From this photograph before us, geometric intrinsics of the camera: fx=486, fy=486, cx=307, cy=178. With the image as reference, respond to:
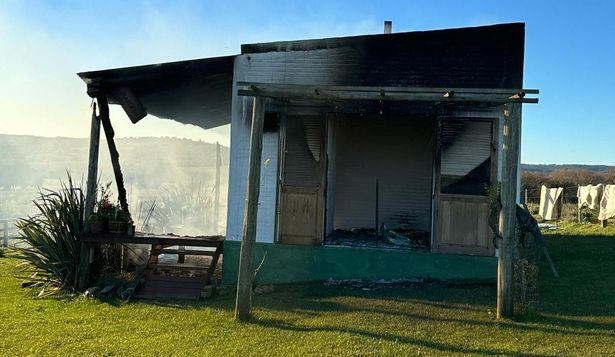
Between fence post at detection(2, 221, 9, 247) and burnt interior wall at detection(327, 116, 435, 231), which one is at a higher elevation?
burnt interior wall at detection(327, 116, 435, 231)

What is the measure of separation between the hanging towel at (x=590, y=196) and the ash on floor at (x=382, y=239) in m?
10.2

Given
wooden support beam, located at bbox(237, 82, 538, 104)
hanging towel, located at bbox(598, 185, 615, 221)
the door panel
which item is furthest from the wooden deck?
hanging towel, located at bbox(598, 185, 615, 221)

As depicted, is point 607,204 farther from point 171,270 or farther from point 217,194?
point 171,270

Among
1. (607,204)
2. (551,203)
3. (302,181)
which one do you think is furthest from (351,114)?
(551,203)

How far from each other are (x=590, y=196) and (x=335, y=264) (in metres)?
13.7

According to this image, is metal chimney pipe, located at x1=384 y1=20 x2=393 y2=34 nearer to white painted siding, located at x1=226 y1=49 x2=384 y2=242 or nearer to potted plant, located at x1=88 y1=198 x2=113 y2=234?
white painted siding, located at x1=226 y1=49 x2=384 y2=242

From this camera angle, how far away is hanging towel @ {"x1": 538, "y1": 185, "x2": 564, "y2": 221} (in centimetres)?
1847

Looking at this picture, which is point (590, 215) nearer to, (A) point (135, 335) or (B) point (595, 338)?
(B) point (595, 338)

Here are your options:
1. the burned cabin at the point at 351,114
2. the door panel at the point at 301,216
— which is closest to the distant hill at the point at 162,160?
the burned cabin at the point at 351,114

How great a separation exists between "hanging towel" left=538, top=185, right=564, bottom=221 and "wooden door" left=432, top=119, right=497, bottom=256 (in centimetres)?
1283

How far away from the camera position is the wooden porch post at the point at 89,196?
23.8ft

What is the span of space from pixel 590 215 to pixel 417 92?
49.8 ft

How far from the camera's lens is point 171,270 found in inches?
303

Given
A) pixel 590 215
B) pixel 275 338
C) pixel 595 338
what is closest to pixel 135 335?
pixel 275 338
